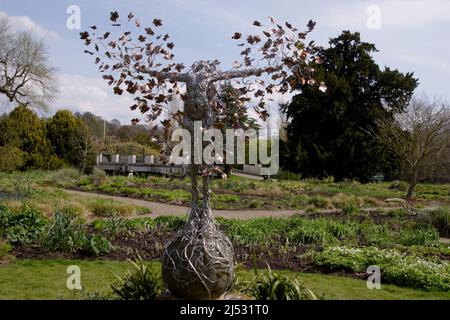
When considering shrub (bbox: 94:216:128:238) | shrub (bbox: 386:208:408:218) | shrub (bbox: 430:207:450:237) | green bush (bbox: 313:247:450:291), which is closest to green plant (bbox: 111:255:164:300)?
green bush (bbox: 313:247:450:291)

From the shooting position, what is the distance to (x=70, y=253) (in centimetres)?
693

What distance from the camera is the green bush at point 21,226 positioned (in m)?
7.36

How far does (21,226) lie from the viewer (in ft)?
25.2

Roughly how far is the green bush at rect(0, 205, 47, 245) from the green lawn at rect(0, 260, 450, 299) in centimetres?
95

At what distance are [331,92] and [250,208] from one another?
43.6 ft

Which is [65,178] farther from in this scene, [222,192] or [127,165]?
[222,192]

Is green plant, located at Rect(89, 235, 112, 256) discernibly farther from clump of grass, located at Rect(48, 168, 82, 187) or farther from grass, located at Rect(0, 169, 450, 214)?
clump of grass, located at Rect(48, 168, 82, 187)

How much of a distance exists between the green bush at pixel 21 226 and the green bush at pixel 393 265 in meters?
4.41

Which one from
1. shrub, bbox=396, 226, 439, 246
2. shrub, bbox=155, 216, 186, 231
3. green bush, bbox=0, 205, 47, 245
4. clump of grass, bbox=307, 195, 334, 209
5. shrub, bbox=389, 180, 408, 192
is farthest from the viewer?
shrub, bbox=389, 180, 408, 192

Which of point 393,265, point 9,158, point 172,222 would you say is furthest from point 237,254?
point 9,158

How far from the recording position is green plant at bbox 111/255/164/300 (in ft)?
14.9

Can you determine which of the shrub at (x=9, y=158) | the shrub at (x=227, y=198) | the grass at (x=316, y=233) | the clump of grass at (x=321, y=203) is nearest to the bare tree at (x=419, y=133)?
the clump of grass at (x=321, y=203)
